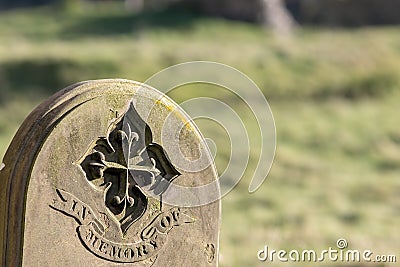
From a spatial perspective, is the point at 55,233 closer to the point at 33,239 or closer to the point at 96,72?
the point at 33,239

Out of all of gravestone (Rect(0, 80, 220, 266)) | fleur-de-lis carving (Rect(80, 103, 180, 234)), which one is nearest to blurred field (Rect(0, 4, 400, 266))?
gravestone (Rect(0, 80, 220, 266))

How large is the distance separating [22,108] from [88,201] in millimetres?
13556

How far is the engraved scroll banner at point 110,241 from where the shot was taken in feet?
15.7

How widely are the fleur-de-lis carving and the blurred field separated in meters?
3.46

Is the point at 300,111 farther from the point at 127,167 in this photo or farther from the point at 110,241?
the point at 110,241

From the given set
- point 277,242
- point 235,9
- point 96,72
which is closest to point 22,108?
point 96,72

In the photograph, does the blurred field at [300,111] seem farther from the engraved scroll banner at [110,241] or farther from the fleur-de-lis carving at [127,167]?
the fleur-de-lis carving at [127,167]

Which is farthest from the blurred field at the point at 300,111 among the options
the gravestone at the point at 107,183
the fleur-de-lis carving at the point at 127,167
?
the fleur-de-lis carving at the point at 127,167

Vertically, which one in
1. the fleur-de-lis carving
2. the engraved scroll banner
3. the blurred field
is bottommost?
the engraved scroll banner

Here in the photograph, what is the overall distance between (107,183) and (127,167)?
168 millimetres

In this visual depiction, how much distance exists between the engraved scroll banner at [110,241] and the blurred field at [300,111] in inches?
130

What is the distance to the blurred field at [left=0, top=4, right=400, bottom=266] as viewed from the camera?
1098 centimetres

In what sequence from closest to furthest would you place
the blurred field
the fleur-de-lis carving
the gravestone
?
the gravestone → the fleur-de-lis carving → the blurred field

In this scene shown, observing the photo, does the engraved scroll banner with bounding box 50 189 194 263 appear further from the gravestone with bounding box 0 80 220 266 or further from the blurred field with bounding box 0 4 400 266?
the blurred field with bounding box 0 4 400 266
